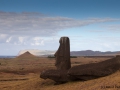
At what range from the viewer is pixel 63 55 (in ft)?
88.5

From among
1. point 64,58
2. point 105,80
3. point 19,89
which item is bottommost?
point 19,89

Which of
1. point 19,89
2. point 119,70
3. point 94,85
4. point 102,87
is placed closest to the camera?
point 102,87

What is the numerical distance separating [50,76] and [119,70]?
727 cm

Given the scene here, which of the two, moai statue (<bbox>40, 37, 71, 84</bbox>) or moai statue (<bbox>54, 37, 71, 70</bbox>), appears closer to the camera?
moai statue (<bbox>40, 37, 71, 84</bbox>)

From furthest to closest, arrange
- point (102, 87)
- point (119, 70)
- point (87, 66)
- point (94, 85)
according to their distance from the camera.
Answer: point (87, 66) → point (119, 70) → point (94, 85) → point (102, 87)

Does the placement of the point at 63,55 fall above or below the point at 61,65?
above

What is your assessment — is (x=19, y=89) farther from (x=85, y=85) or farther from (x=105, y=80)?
(x=105, y=80)

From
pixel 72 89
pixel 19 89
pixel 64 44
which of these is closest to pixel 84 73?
pixel 72 89

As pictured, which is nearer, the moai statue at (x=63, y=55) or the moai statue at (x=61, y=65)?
the moai statue at (x=61, y=65)

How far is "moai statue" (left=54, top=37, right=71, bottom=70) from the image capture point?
26641 millimetres

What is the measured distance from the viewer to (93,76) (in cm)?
2402

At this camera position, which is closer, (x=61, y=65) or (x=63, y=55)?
(x=61, y=65)

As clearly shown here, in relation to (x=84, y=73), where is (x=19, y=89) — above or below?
below

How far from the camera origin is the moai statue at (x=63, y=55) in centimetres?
2664
